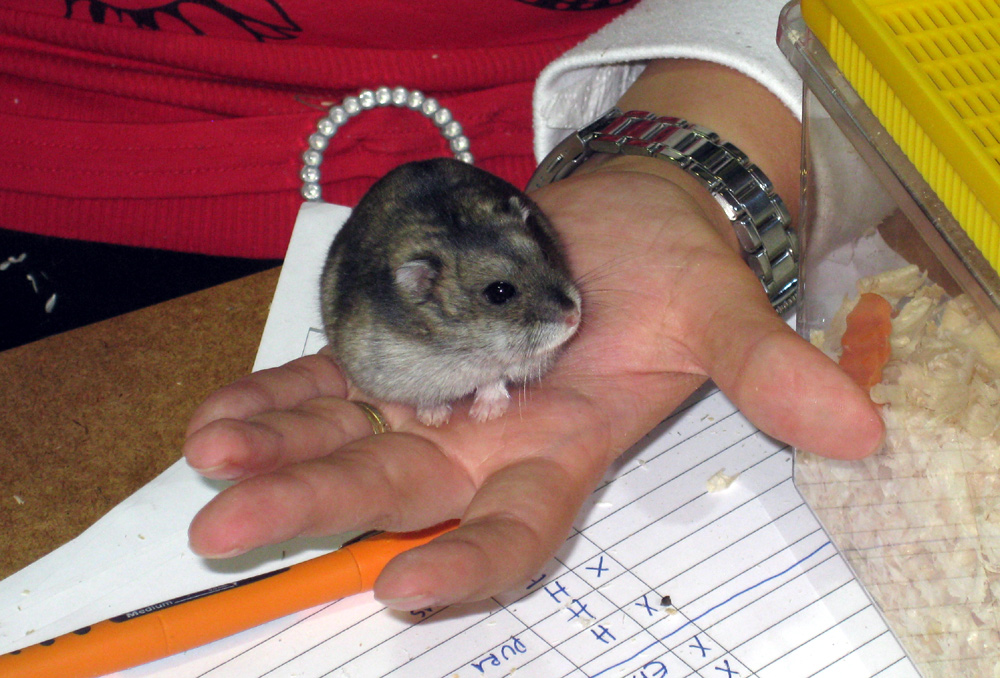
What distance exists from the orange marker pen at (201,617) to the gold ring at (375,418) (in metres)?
0.25

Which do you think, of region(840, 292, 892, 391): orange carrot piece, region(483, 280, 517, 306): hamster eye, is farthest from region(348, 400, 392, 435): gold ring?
region(840, 292, 892, 391): orange carrot piece

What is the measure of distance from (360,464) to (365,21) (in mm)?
1459

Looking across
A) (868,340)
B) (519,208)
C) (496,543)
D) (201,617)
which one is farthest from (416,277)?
(868,340)

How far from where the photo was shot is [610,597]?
1890 millimetres

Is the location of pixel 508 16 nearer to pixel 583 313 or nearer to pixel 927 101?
pixel 583 313

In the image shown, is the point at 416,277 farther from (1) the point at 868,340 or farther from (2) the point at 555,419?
(1) the point at 868,340

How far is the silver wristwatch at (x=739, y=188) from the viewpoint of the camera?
7.11 ft

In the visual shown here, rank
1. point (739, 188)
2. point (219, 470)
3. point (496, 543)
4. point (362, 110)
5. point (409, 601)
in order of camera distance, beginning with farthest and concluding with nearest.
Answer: point (362, 110) → point (739, 188) → point (219, 470) → point (496, 543) → point (409, 601)

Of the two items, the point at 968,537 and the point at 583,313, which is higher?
the point at 968,537

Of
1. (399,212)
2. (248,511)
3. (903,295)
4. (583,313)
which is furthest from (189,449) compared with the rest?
(903,295)

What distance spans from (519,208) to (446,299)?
26 centimetres

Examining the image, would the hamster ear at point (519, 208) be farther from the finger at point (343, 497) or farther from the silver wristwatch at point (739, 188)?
the finger at point (343, 497)

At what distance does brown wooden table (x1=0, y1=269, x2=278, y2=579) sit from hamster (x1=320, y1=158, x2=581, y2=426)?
19.8 inches

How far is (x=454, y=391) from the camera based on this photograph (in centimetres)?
213
